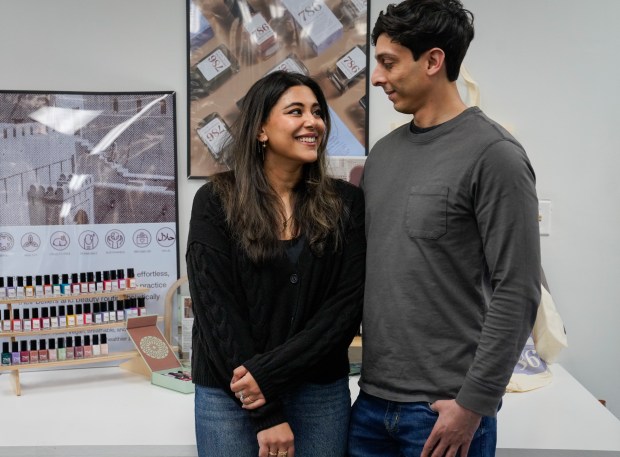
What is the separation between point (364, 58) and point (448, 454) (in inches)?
55.4

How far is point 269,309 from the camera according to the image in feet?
4.69

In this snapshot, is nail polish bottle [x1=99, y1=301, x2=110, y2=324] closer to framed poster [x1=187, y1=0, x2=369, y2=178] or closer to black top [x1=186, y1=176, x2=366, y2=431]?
framed poster [x1=187, y1=0, x2=369, y2=178]

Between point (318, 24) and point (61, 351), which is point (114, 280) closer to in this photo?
point (61, 351)

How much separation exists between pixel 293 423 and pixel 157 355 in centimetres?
80

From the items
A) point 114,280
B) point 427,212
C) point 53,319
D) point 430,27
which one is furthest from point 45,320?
point 430,27

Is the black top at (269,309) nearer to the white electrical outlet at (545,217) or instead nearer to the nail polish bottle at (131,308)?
the nail polish bottle at (131,308)

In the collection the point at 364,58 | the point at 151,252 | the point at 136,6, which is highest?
the point at 136,6

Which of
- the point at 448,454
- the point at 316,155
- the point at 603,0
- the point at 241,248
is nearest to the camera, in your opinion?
the point at 448,454

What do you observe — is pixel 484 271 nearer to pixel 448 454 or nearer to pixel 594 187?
pixel 448 454

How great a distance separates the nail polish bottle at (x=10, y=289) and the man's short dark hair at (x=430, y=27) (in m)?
1.35

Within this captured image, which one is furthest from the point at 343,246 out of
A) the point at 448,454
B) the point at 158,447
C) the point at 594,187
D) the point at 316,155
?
the point at 594,187

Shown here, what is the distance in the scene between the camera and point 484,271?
4.32ft

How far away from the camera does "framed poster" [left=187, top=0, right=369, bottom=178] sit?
2.28 meters

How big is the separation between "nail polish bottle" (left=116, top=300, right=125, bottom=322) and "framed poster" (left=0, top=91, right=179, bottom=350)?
4.9 inches
